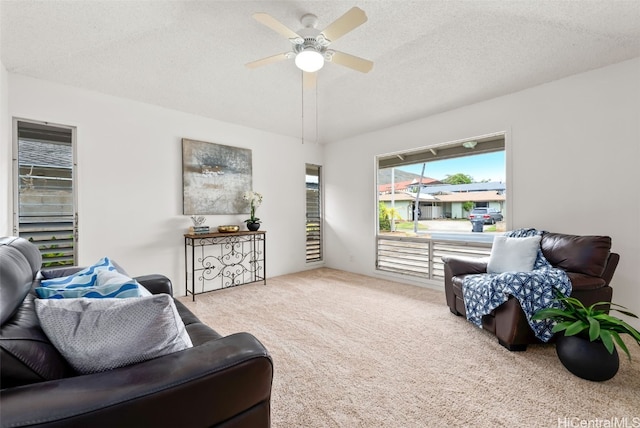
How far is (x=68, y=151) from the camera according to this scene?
10.0ft

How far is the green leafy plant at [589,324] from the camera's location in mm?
1662

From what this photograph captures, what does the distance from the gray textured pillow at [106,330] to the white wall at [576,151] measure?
366cm

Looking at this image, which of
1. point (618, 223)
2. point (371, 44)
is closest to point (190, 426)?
point (371, 44)

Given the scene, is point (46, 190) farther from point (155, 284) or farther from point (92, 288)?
point (92, 288)

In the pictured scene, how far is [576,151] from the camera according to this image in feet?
9.27

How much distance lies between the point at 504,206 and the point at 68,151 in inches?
201

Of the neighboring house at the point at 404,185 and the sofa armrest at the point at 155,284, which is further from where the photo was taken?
the neighboring house at the point at 404,185

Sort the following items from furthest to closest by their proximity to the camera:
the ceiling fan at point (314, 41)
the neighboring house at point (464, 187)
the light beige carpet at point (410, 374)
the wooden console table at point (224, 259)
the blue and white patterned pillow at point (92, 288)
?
the wooden console table at point (224, 259)
the neighboring house at point (464, 187)
the ceiling fan at point (314, 41)
the light beige carpet at point (410, 374)
the blue and white patterned pillow at point (92, 288)

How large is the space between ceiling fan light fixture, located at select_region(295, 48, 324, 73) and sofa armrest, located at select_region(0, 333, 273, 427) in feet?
6.28

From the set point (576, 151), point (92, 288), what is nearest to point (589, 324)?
point (576, 151)

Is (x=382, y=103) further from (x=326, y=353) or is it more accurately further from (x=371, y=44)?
(x=326, y=353)

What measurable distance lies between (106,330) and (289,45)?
248cm

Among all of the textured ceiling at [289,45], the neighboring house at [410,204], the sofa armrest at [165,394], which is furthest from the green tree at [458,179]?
the sofa armrest at [165,394]

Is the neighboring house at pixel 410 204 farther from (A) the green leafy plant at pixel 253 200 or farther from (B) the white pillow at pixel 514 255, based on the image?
(A) the green leafy plant at pixel 253 200
